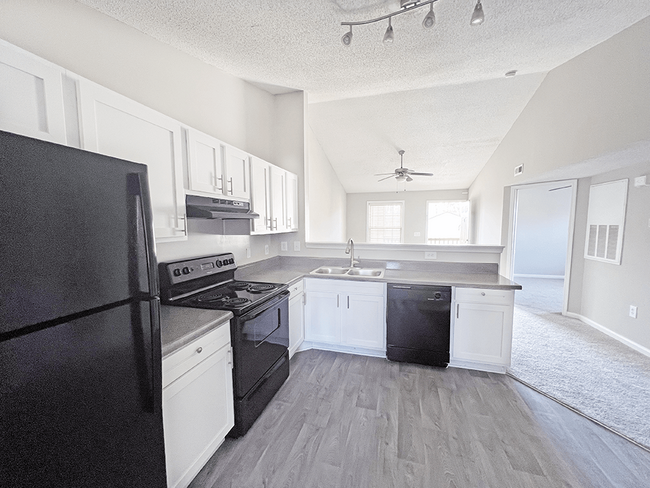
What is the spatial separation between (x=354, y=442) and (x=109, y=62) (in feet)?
9.37

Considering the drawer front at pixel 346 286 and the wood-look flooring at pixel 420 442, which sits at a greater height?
the drawer front at pixel 346 286

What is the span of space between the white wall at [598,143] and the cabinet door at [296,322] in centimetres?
325

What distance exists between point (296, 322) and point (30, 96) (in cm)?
243

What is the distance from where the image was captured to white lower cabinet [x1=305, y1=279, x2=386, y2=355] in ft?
9.41

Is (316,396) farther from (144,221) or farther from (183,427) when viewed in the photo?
(144,221)

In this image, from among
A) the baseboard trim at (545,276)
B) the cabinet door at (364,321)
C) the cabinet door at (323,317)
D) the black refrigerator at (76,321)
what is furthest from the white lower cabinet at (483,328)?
the baseboard trim at (545,276)

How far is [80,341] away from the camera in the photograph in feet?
2.68

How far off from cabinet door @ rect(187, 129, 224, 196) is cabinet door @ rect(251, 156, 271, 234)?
1.41ft

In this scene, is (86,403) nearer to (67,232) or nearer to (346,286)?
(67,232)

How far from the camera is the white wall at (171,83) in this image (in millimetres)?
1379

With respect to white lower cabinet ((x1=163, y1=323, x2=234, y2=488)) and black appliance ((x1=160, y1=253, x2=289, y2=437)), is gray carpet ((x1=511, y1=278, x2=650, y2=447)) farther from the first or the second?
white lower cabinet ((x1=163, y1=323, x2=234, y2=488))

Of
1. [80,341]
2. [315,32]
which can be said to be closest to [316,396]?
[80,341]

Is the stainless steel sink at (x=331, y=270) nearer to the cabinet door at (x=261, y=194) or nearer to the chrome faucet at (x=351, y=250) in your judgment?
the chrome faucet at (x=351, y=250)

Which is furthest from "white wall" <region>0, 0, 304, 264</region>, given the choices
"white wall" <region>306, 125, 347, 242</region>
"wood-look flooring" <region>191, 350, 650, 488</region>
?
"wood-look flooring" <region>191, 350, 650, 488</region>
